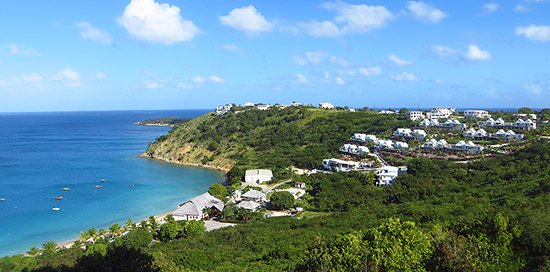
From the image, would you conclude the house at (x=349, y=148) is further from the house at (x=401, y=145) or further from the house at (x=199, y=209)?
the house at (x=199, y=209)

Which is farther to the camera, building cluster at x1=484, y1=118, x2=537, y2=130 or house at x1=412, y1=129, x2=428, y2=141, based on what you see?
building cluster at x1=484, y1=118, x2=537, y2=130

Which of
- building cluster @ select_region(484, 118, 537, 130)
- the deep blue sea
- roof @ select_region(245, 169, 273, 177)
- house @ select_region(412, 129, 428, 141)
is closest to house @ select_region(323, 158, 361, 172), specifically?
roof @ select_region(245, 169, 273, 177)

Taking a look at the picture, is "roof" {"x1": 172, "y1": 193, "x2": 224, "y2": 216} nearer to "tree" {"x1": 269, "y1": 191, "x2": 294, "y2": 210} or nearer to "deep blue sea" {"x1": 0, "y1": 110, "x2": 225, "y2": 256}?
"tree" {"x1": 269, "y1": 191, "x2": 294, "y2": 210}

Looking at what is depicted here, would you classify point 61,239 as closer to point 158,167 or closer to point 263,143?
point 158,167

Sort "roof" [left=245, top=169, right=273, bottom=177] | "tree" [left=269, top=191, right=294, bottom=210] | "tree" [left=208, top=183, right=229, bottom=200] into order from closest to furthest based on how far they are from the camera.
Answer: "tree" [left=269, top=191, right=294, bottom=210] → "tree" [left=208, top=183, right=229, bottom=200] → "roof" [left=245, top=169, right=273, bottom=177]

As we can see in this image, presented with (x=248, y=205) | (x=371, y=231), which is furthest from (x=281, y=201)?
(x=371, y=231)

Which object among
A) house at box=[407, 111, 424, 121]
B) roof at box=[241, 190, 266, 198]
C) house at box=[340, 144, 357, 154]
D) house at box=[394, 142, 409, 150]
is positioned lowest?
roof at box=[241, 190, 266, 198]
